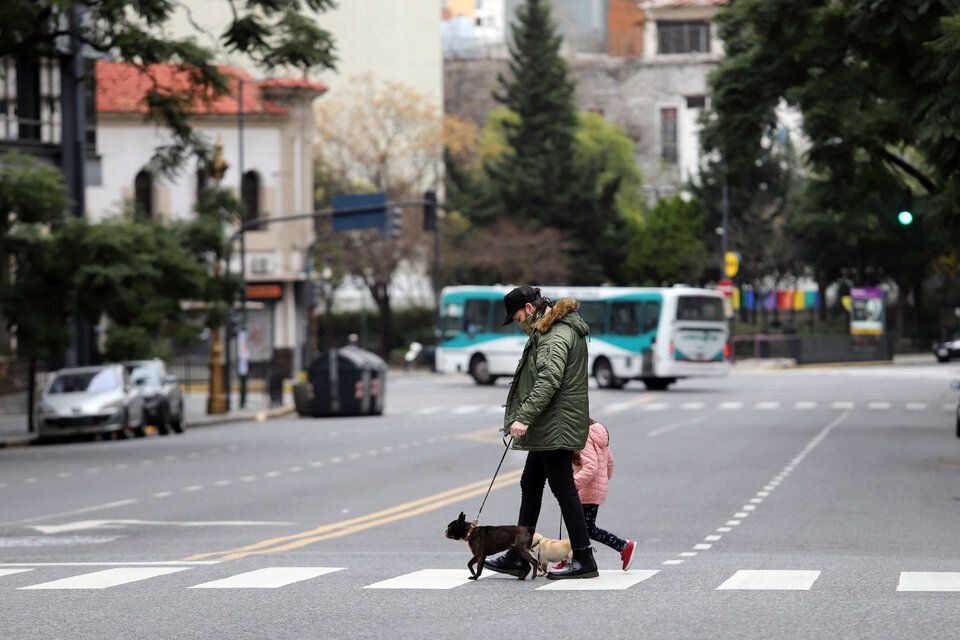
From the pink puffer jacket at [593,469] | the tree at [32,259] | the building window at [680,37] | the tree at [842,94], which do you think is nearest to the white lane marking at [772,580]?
the pink puffer jacket at [593,469]

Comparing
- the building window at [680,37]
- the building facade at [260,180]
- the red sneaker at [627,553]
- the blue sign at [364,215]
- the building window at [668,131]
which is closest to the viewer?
the red sneaker at [627,553]

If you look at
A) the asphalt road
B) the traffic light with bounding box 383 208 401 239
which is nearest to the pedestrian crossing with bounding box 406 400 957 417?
the asphalt road

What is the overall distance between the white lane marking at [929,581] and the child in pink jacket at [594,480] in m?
1.73

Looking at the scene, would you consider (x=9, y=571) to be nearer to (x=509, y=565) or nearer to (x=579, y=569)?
(x=509, y=565)

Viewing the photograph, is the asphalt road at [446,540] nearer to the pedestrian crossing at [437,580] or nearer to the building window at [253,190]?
the pedestrian crossing at [437,580]

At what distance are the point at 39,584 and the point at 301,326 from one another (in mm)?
61355

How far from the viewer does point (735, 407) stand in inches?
1730

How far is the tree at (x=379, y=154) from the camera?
79.9 metres

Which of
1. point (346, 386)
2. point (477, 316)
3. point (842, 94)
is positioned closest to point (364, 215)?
point (477, 316)

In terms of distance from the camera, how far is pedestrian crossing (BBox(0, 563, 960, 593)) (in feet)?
36.9

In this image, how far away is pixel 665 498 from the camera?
20.0 m

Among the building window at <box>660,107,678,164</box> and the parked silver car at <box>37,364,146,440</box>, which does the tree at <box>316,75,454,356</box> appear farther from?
the parked silver car at <box>37,364,146,440</box>

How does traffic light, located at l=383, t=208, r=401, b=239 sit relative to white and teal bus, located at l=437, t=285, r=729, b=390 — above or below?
above

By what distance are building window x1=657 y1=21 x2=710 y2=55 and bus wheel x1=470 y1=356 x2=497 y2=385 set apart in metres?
55.1
